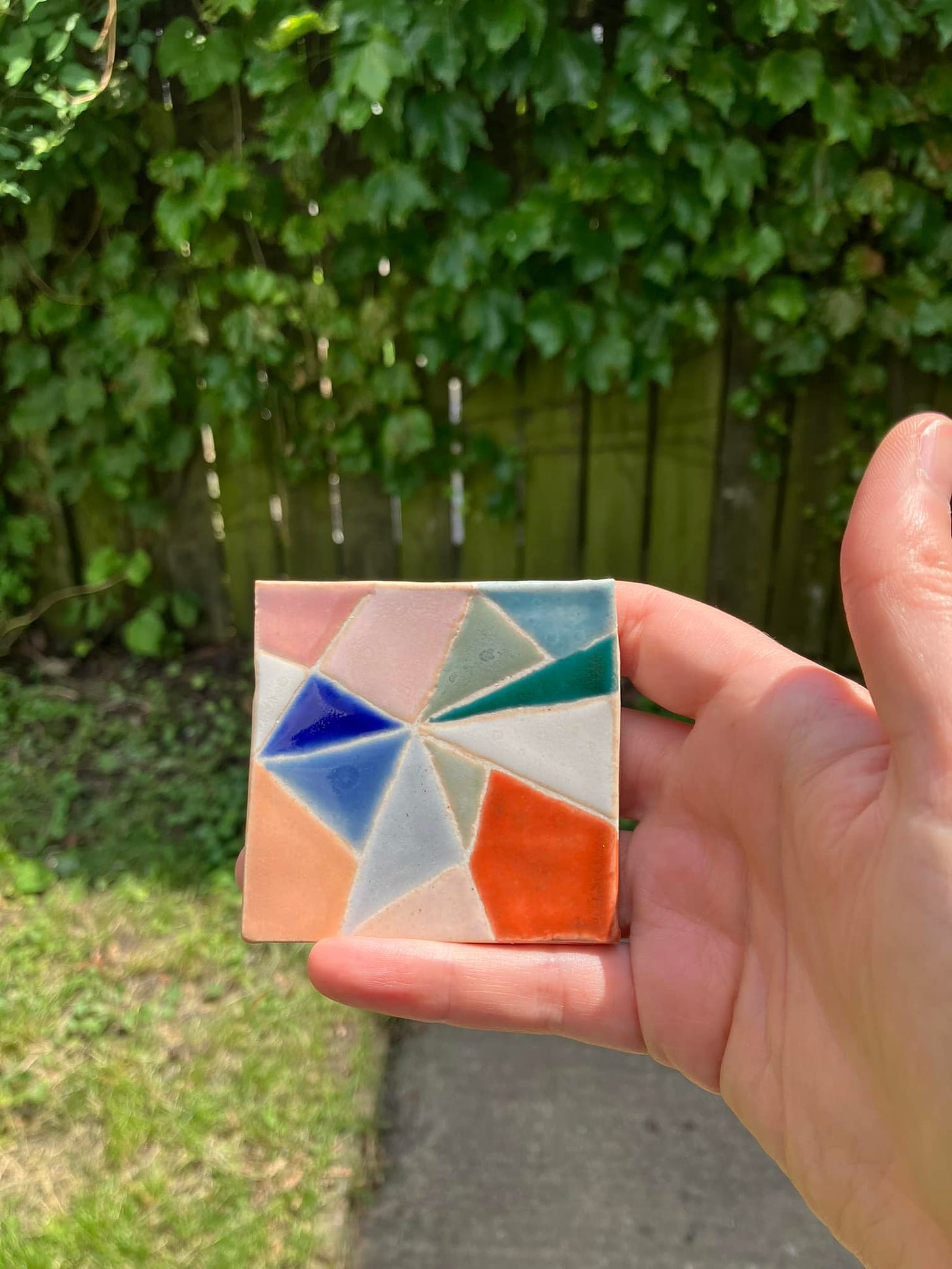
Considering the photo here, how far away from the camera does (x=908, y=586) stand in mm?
1048

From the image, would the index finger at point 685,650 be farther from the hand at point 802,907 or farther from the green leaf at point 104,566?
the green leaf at point 104,566

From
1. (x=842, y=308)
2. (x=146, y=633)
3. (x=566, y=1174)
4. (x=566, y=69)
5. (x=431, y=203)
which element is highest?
(x=566, y=69)

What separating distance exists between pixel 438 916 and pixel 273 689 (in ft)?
1.43

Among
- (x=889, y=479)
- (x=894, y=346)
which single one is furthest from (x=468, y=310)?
(x=889, y=479)

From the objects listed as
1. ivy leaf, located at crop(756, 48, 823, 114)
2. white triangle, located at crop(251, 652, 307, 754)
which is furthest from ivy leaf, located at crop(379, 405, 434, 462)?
white triangle, located at crop(251, 652, 307, 754)

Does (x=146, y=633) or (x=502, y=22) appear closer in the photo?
(x=502, y=22)

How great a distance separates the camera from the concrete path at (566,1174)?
65.9 inches

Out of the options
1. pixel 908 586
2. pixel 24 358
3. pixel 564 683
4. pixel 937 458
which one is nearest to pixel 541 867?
pixel 564 683

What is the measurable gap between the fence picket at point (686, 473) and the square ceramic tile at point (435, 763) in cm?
148

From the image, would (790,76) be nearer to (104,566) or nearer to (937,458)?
(937,458)

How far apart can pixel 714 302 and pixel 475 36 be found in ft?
2.96

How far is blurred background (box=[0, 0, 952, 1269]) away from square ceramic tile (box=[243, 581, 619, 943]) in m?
0.73

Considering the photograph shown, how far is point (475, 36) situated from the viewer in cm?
218

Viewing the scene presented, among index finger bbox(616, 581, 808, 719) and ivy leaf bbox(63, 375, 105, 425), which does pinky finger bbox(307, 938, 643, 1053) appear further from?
ivy leaf bbox(63, 375, 105, 425)
